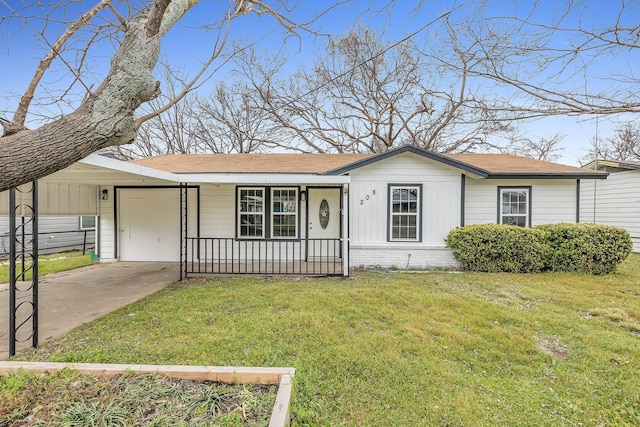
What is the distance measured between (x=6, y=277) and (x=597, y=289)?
13264mm

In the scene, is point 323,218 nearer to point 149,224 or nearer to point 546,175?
point 149,224

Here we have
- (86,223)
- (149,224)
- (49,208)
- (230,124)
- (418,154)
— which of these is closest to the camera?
(49,208)

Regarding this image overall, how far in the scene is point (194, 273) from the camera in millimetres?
7324

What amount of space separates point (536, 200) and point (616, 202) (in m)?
5.63

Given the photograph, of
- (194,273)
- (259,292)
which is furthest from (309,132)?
(259,292)

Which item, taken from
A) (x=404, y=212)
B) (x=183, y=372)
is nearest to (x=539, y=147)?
(x=404, y=212)

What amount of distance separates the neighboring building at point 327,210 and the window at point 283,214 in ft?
0.10

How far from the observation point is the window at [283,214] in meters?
8.82

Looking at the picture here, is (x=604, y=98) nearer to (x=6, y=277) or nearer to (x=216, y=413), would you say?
(x=216, y=413)

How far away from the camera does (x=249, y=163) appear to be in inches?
404

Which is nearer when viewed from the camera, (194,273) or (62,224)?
(194,273)

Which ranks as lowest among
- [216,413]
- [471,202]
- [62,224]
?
[216,413]

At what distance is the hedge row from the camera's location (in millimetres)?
7355

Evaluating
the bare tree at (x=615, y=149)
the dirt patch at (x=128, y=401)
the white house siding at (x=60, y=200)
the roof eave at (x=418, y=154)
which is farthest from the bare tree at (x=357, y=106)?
the dirt patch at (x=128, y=401)
